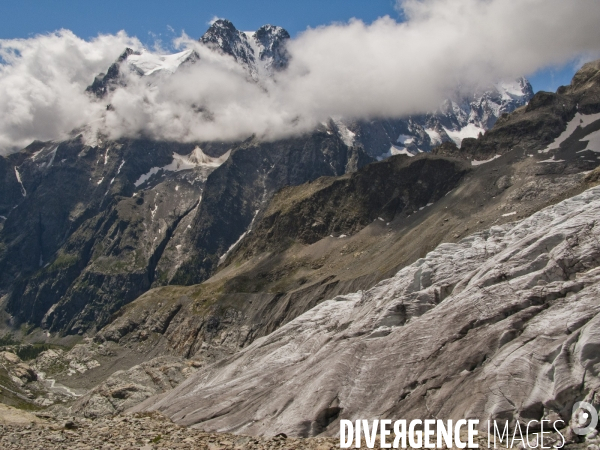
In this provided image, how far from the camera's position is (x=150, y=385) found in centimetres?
9744

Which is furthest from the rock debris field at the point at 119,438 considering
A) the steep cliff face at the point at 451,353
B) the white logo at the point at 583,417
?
the white logo at the point at 583,417

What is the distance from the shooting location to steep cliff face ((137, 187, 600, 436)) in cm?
4128

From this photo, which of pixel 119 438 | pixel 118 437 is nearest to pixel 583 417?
pixel 119 438

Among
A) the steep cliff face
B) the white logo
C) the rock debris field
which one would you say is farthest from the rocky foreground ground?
the white logo

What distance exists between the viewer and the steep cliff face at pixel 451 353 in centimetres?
4128

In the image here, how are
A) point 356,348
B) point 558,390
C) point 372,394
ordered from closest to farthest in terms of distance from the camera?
1. point 558,390
2. point 372,394
3. point 356,348

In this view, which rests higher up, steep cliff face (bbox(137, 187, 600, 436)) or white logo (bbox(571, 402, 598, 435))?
steep cliff face (bbox(137, 187, 600, 436))

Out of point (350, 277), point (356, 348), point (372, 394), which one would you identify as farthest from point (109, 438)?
point (350, 277)

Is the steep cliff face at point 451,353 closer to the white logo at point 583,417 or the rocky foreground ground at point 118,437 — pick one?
the white logo at point 583,417

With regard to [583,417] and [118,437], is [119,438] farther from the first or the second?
[583,417]

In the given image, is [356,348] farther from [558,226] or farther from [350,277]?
[350,277]

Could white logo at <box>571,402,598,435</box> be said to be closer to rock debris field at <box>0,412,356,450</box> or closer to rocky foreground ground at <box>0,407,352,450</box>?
rocky foreground ground at <box>0,407,352,450</box>

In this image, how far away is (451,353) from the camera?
1959 inches

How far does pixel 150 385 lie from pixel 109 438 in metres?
60.1
